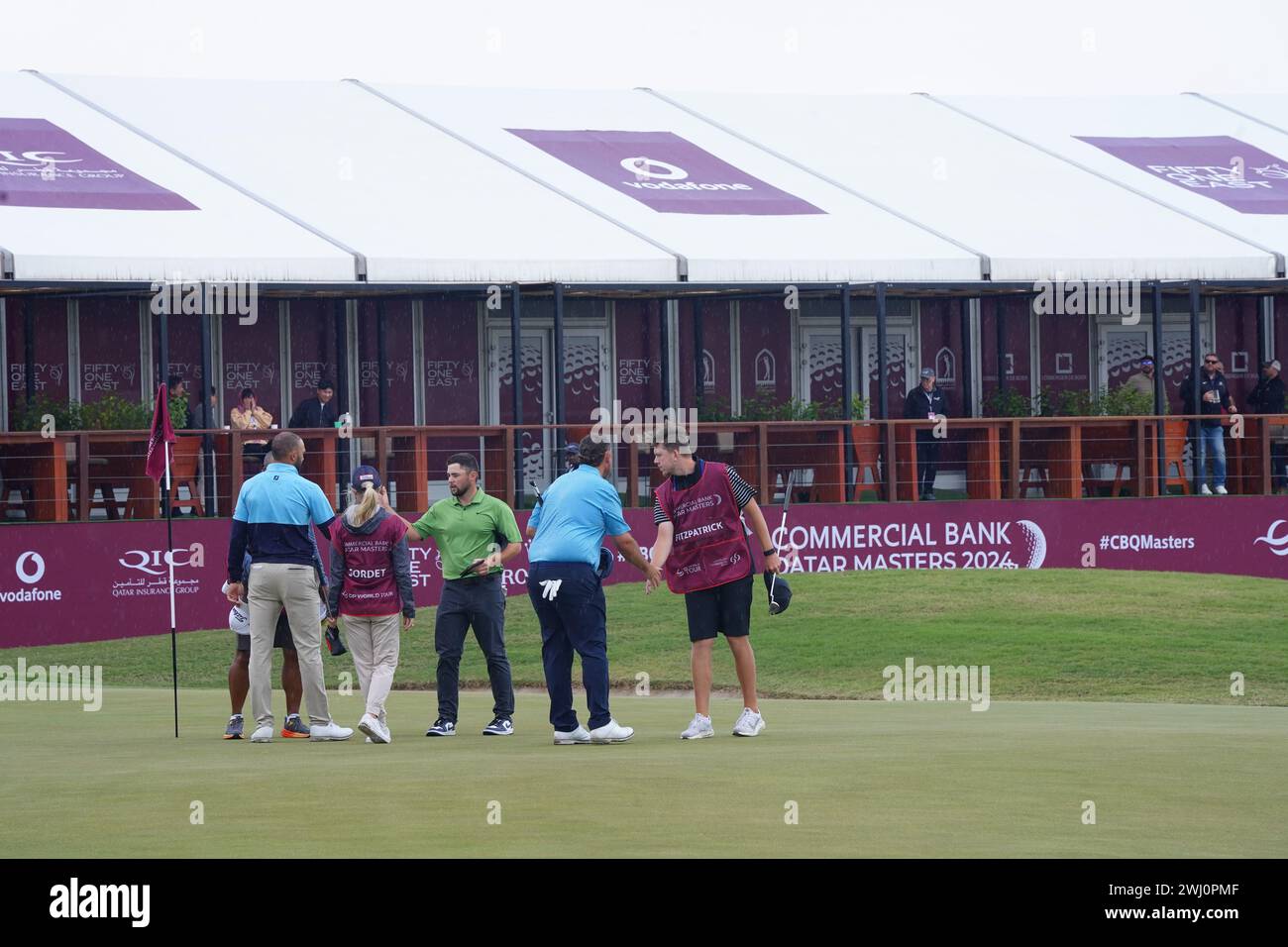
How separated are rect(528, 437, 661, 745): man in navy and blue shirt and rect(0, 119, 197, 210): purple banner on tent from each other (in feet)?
42.0

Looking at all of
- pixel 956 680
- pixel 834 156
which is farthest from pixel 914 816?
pixel 834 156

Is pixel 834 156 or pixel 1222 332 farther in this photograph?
pixel 1222 332

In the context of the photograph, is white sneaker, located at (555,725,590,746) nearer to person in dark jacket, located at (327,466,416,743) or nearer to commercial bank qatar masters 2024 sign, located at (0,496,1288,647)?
person in dark jacket, located at (327,466,416,743)

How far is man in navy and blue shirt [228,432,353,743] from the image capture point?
1270 centimetres

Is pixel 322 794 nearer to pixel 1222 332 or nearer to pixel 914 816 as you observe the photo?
pixel 914 816

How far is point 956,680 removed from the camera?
60.4 ft

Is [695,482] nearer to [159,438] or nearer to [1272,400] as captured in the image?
[159,438]

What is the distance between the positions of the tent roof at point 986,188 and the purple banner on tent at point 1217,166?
1.27m

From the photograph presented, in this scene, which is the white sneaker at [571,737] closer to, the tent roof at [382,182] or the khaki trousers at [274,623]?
the khaki trousers at [274,623]

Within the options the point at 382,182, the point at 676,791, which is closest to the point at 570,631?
the point at 676,791

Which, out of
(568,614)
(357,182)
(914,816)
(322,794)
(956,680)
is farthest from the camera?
(357,182)

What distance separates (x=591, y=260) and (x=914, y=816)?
16.5m

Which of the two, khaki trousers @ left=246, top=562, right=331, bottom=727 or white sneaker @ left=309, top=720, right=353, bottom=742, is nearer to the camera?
khaki trousers @ left=246, top=562, right=331, bottom=727

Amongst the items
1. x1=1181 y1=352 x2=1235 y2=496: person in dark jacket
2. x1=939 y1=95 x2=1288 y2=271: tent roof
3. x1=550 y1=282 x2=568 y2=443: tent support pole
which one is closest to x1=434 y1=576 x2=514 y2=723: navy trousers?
x1=550 y1=282 x2=568 y2=443: tent support pole
